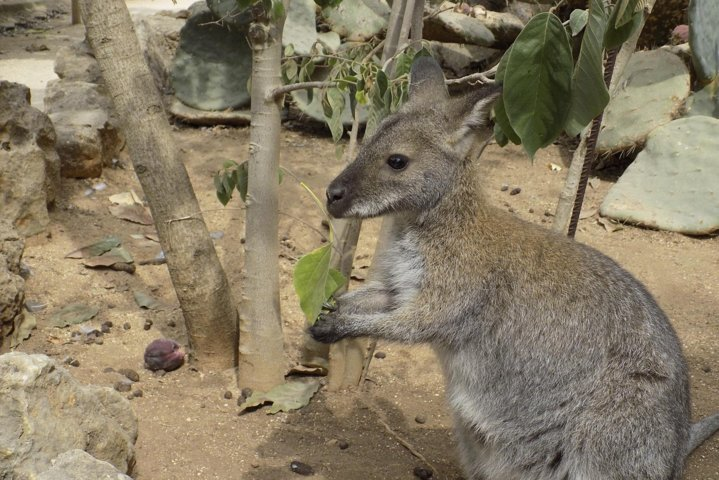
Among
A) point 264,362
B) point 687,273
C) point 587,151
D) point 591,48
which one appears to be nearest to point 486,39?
point 687,273

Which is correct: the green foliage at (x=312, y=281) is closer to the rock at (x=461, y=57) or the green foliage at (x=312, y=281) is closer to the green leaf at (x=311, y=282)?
the green leaf at (x=311, y=282)

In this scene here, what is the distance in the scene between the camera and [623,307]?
3.66m

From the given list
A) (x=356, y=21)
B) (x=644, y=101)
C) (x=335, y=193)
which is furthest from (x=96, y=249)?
(x=644, y=101)

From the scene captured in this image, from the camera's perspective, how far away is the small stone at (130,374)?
4.65 metres

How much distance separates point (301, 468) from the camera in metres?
4.08

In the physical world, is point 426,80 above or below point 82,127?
above

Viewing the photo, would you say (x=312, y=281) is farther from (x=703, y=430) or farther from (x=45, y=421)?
(x=703, y=430)

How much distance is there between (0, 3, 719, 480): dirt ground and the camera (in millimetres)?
4223

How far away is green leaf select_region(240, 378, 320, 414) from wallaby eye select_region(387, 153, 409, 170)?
1558 millimetres

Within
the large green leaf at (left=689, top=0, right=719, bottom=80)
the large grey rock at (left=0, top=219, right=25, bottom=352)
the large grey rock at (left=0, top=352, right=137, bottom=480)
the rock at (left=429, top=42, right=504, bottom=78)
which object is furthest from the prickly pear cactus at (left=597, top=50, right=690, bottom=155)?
the large grey rock at (left=0, top=352, right=137, bottom=480)

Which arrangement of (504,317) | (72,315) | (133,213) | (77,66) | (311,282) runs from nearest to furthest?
(311,282)
(504,317)
(72,315)
(133,213)
(77,66)

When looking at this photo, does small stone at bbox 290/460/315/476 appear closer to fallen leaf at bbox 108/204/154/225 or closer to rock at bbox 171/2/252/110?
fallen leaf at bbox 108/204/154/225

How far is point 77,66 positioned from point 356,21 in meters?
2.83

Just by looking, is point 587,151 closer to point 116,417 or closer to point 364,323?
point 364,323
